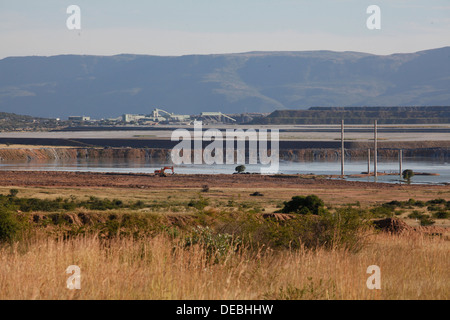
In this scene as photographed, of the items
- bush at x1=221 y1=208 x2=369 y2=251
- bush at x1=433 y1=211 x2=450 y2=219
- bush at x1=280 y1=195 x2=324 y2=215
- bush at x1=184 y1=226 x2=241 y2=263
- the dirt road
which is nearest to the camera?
bush at x1=184 y1=226 x2=241 y2=263

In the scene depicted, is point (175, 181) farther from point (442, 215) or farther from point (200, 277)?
point (200, 277)

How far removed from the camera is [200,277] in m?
8.53

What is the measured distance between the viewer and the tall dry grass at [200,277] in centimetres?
759

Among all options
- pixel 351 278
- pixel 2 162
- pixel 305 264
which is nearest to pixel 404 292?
pixel 351 278

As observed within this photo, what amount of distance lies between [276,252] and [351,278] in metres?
3.14

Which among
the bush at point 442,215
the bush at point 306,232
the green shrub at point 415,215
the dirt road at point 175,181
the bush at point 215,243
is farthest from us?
the dirt road at point 175,181

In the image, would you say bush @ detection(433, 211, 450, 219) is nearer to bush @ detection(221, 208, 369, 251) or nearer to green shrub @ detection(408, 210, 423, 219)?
green shrub @ detection(408, 210, 423, 219)

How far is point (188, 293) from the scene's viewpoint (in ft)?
25.0

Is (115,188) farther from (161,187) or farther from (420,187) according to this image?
(420,187)

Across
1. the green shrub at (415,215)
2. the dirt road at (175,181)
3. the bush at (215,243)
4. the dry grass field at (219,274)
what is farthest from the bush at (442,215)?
the bush at (215,243)

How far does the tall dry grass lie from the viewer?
759cm

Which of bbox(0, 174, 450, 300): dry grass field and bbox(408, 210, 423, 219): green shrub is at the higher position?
bbox(0, 174, 450, 300): dry grass field

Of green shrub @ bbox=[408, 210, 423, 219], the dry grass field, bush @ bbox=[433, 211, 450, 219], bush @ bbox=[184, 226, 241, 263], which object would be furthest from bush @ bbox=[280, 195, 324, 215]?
bush @ bbox=[184, 226, 241, 263]

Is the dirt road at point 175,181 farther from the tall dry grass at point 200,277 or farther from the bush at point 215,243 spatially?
the tall dry grass at point 200,277
